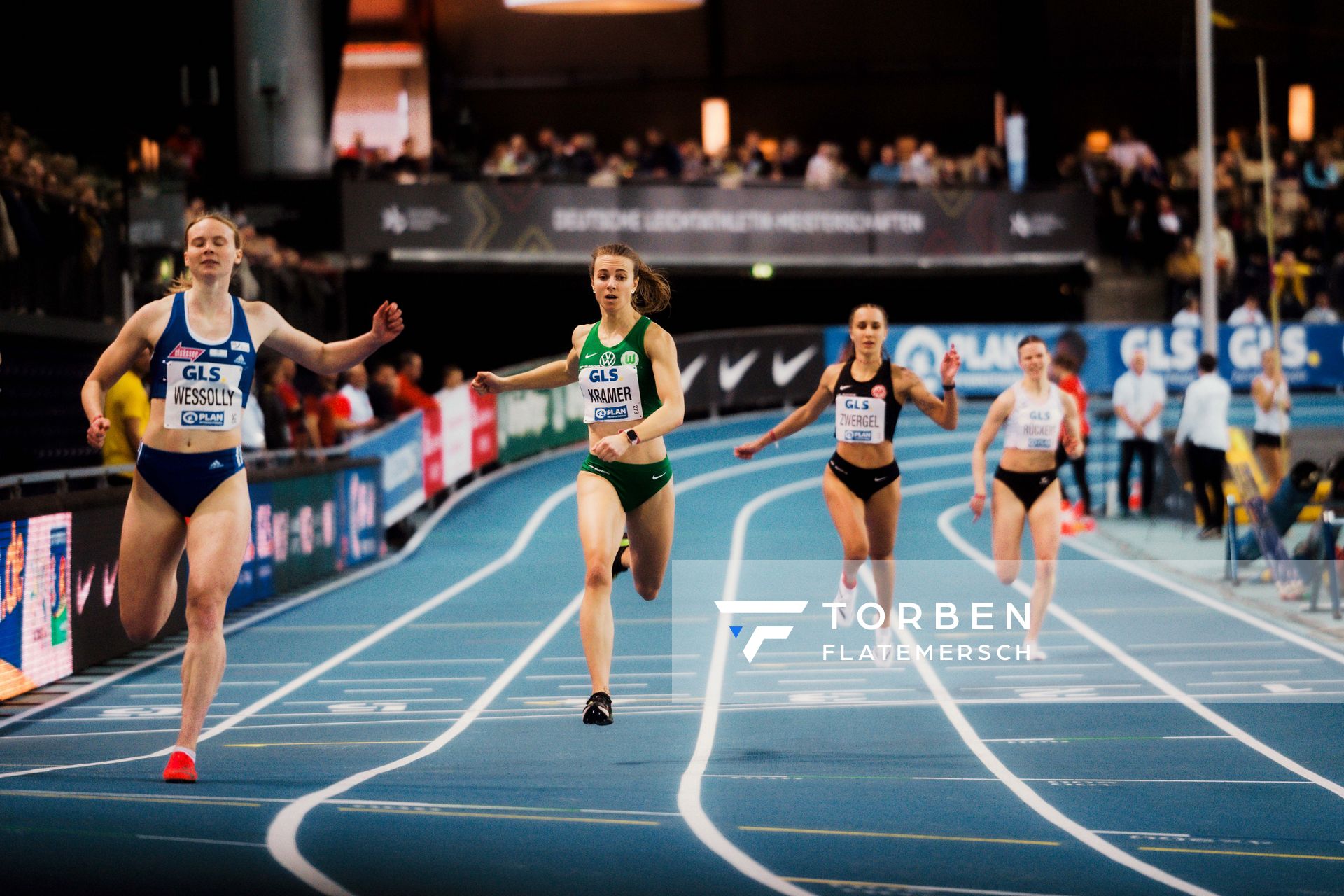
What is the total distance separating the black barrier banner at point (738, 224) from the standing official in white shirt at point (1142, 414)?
12.7 m

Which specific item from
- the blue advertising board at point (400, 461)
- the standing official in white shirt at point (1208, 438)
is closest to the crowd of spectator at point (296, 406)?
the blue advertising board at point (400, 461)

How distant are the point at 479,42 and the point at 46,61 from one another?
21.1 meters

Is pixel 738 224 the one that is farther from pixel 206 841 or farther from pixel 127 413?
pixel 206 841

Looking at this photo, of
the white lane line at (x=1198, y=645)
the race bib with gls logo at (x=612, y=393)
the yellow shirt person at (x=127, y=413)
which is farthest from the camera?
the white lane line at (x=1198, y=645)

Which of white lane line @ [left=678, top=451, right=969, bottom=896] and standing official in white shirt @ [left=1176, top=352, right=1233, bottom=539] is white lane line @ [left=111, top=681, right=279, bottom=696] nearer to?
white lane line @ [left=678, top=451, right=969, bottom=896]

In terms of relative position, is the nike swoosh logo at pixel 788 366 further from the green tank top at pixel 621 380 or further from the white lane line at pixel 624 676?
the green tank top at pixel 621 380

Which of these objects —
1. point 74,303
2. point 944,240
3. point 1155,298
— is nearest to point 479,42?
point 944,240

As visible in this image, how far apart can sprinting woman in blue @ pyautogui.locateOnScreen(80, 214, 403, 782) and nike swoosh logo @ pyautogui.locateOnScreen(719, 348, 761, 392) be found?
24934 millimetres

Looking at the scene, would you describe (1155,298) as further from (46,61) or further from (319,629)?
(319,629)

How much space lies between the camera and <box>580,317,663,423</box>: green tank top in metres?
8.00

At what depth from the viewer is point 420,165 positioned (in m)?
31.9

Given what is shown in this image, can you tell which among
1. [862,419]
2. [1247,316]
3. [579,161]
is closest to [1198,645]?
[862,419]

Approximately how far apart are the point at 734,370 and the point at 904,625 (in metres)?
18.3

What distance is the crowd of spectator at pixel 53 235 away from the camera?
16.2 meters
